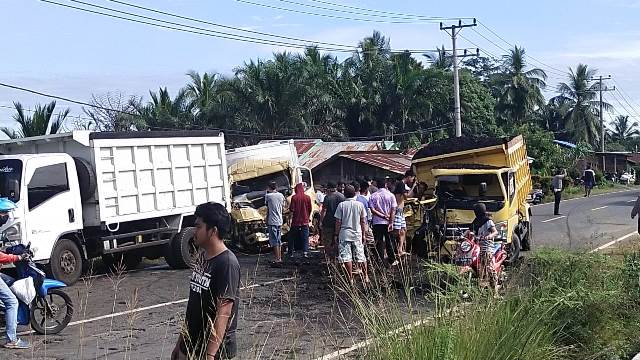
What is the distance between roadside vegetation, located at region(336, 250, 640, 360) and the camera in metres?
5.45

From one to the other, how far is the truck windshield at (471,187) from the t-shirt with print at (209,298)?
1041 centimetres

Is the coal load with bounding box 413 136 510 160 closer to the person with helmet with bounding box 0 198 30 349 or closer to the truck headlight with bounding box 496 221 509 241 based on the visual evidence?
the truck headlight with bounding box 496 221 509 241

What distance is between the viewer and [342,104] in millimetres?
47969

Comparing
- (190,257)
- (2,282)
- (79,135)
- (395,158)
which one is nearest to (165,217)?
(190,257)

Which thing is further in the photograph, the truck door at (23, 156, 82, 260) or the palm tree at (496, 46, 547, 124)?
the palm tree at (496, 46, 547, 124)

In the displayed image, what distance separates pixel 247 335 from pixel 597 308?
11.9 ft

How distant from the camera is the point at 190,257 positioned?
51.4ft

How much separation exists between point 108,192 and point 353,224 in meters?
4.82

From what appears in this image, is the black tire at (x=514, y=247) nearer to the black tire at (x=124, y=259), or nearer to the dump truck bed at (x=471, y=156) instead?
the dump truck bed at (x=471, y=156)

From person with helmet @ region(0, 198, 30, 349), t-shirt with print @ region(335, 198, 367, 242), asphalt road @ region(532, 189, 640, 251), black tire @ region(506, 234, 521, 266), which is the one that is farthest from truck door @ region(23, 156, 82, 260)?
asphalt road @ region(532, 189, 640, 251)

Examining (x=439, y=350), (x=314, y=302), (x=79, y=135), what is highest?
(x=79, y=135)

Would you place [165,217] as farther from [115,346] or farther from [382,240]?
[115,346]

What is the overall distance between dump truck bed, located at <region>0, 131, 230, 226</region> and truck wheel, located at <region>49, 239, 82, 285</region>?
2.47 feet

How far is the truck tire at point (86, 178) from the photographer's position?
14039 millimetres
